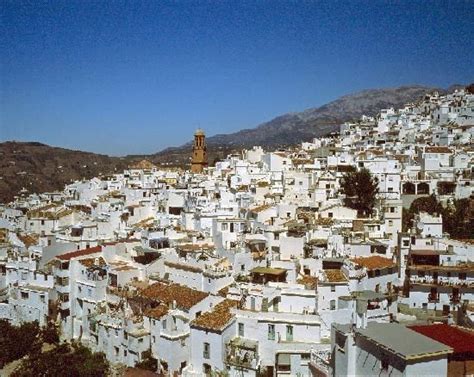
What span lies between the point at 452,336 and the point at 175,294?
8.99 m

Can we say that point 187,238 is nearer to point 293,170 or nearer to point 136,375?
point 136,375

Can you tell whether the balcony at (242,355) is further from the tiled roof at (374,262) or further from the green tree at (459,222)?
the green tree at (459,222)

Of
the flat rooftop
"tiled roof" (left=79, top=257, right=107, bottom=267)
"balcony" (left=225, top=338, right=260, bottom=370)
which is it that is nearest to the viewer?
the flat rooftop

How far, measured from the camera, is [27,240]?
2519 cm

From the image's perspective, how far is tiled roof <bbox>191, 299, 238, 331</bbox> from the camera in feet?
48.3

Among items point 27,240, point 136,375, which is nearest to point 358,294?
point 136,375

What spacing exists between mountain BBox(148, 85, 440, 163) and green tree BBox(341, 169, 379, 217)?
276ft

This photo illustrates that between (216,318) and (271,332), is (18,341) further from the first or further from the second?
(271,332)

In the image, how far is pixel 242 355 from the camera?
1451cm

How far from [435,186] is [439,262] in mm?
10979

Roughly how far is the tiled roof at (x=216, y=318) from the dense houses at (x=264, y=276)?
5cm

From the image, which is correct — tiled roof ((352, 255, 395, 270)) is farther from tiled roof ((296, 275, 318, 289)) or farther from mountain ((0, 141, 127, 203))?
mountain ((0, 141, 127, 203))

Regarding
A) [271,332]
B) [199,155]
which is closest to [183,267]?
[271,332]

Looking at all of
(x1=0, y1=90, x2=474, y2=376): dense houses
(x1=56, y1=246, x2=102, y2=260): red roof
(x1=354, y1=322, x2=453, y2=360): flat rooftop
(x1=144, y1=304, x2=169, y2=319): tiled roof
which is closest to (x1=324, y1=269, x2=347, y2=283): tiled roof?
(x1=0, y1=90, x2=474, y2=376): dense houses
